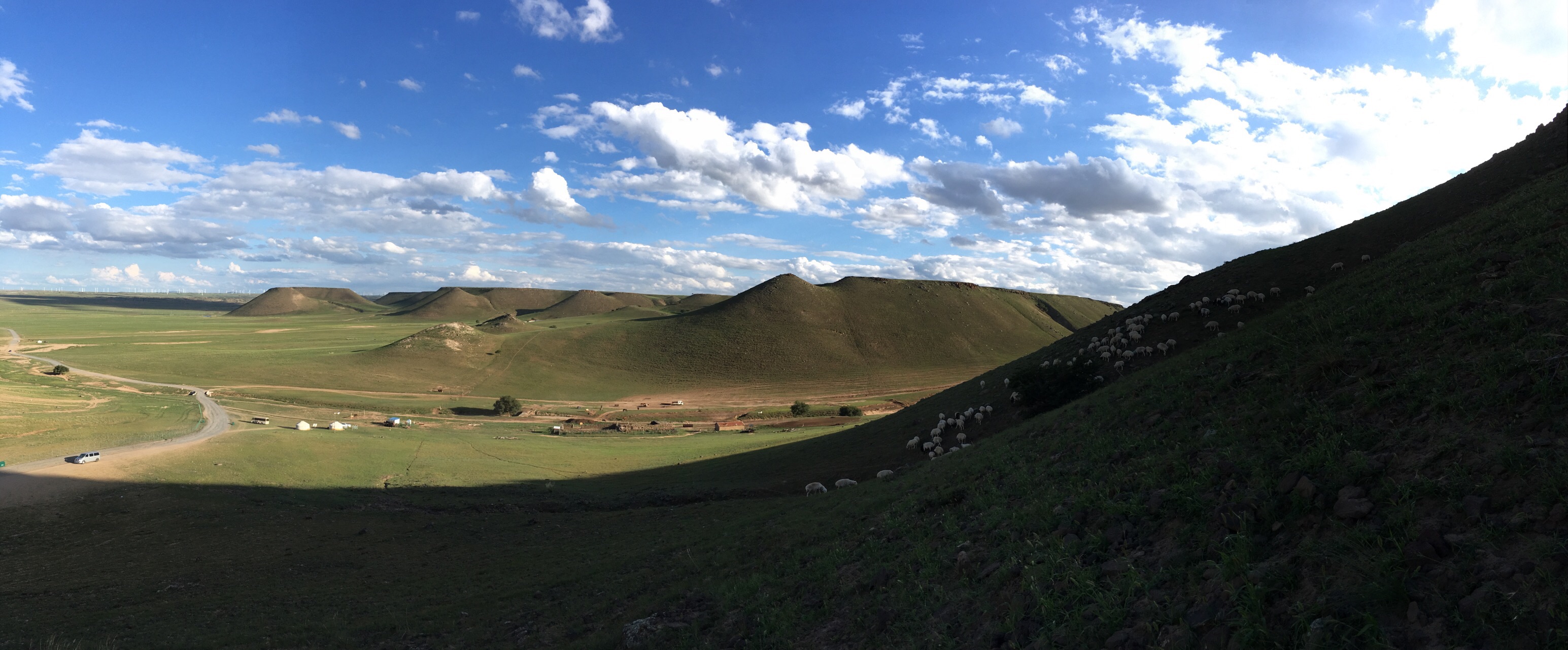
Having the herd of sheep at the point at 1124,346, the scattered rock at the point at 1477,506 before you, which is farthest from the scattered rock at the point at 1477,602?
the herd of sheep at the point at 1124,346

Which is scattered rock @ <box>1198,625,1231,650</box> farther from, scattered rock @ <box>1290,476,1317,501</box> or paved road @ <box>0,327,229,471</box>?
paved road @ <box>0,327,229,471</box>

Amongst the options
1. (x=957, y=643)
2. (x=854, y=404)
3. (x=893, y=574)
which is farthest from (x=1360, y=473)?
(x=854, y=404)

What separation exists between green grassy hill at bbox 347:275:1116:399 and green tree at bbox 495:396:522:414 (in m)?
16.6

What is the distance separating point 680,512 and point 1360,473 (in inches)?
783

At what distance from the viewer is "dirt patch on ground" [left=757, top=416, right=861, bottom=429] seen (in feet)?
205

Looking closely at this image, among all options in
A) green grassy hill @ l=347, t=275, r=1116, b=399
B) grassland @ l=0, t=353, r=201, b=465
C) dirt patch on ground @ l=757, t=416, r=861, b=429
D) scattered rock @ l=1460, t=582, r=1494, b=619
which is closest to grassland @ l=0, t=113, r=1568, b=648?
scattered rock @ l=1460, t=582, r=1494, b=619

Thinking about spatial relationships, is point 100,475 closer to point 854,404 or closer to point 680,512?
point 680,512

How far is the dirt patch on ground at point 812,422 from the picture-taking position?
6238 centimetres

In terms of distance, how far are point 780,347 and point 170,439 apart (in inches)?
3411

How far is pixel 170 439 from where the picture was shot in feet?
131

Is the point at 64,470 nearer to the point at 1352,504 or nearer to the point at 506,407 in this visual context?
the point at 506,407

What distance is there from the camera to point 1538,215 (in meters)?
11.6

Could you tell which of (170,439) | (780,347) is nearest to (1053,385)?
(170,439)

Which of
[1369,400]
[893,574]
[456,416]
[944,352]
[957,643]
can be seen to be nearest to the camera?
[957,643]
